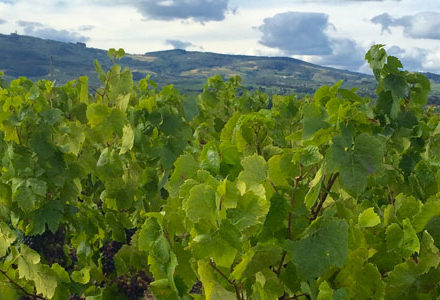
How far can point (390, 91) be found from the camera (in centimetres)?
270

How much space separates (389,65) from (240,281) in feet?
4.91

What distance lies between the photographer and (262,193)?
5.22 feet

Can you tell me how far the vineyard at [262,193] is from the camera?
5.47 feet

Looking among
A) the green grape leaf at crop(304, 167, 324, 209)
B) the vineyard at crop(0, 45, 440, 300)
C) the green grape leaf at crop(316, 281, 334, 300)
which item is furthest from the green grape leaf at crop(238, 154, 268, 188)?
the green grape leaf at crop(316, 281, 334, 300)

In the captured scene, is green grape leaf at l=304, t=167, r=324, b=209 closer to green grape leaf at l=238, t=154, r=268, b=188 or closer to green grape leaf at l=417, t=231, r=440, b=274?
green grape leaf at l=238, t=154, r=268, b=188

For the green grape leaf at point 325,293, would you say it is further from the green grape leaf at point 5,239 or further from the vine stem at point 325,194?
the green grape leaf at point 5,239

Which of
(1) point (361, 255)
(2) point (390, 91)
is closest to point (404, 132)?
(2) point (390, 91)

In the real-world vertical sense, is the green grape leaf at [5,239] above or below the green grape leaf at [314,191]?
below

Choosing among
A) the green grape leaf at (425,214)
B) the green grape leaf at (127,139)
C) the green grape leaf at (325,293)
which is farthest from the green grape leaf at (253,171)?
the green grape leaf at (127,139)

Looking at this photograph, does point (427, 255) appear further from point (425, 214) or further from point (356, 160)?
point (356, 160)

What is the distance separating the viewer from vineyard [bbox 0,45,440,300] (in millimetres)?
1666

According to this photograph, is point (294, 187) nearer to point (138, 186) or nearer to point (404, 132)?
point (404, 132)

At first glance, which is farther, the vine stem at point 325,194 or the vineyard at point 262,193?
the vine stem at point 325,194

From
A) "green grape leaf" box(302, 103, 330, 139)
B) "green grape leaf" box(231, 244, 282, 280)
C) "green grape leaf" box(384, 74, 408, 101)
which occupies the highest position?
"green grape leaf" box(384, 74, 408, 101)
